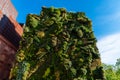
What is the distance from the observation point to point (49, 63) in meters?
24.8

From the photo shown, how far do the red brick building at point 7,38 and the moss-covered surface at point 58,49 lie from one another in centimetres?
318

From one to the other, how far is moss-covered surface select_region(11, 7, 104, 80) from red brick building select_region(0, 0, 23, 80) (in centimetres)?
A: 318

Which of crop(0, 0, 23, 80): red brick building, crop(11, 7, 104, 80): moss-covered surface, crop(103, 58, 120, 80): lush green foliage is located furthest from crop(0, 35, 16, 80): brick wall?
crop(103, 58, 120, 80): lush green foliage

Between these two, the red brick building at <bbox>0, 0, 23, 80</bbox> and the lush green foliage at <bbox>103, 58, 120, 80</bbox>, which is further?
the lush green foliage at <bbox>103, 58, 120, 80</bbox>

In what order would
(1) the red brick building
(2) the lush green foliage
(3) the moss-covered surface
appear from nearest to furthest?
(3) the moss-covered surface, (1) the red brick building, (2) the lush green foliage

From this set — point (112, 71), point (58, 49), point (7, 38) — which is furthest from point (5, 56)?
point (112, 71)

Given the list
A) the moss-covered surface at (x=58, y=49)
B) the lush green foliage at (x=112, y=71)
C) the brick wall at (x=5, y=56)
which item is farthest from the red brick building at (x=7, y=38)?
the lush green foliage at (x=112, y=71)

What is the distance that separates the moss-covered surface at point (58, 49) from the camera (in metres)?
24.0

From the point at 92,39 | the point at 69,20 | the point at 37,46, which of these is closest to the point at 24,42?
the point at 37,46

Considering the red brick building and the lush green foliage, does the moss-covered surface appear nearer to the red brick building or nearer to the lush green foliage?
the red brick building

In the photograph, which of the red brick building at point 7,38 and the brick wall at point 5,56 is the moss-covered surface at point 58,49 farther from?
the red brick building at point 7,38

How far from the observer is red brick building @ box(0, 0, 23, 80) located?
88.7ft

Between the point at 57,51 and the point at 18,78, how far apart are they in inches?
222

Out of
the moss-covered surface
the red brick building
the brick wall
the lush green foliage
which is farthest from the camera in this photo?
the lush green foliage
